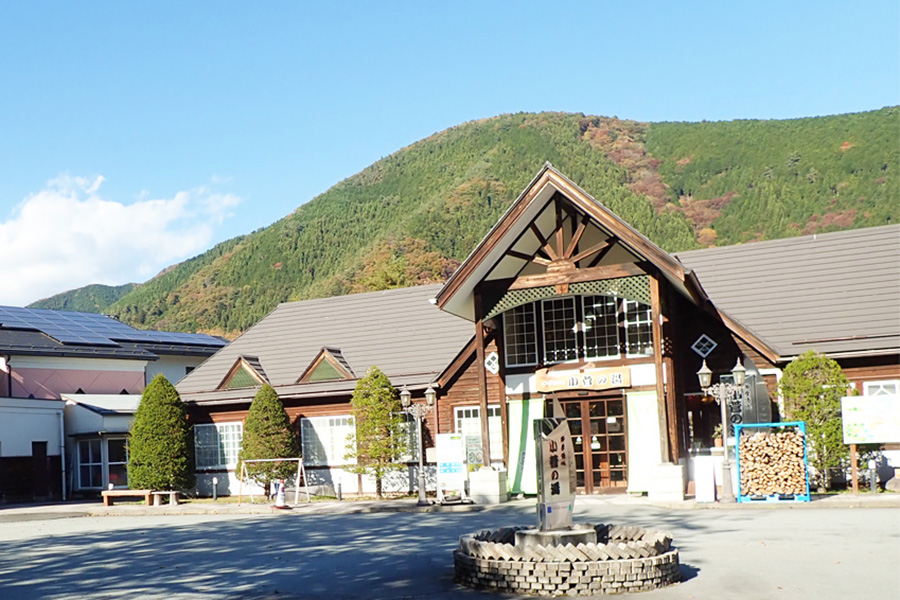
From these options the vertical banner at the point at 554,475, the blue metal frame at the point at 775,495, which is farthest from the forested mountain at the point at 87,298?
the vertical banner at the point at 554,475

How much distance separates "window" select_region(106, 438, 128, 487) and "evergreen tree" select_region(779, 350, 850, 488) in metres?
21.1

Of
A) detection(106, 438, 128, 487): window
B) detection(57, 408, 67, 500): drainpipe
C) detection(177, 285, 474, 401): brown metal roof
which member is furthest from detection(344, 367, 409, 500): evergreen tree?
detection(57, 408, 67, 500): drainpipe

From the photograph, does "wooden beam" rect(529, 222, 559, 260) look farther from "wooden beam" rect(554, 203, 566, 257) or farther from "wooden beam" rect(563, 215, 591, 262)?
"wooden beam" rect(563, 215, 591, 262)

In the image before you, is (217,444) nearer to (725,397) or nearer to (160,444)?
(160,444)

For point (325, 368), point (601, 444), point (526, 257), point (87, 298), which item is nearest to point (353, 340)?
point (325, 368)

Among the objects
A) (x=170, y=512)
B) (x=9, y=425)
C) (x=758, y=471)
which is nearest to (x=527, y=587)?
(x=758, y=471)

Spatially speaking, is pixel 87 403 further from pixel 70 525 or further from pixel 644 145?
pixel 644 145

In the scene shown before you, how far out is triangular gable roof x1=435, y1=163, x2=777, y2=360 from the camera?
65.2 ft

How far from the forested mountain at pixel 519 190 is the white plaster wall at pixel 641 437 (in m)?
39.0

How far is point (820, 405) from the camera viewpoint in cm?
1980

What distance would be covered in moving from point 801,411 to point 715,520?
522 cm

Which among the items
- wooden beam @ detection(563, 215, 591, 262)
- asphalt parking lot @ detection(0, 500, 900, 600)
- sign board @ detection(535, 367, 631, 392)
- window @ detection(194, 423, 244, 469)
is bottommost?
asphalt parking lot @ detection(0, 500, 900, 600)

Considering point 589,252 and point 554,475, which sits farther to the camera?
point 589,252

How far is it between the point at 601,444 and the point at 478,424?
3.58 meters
